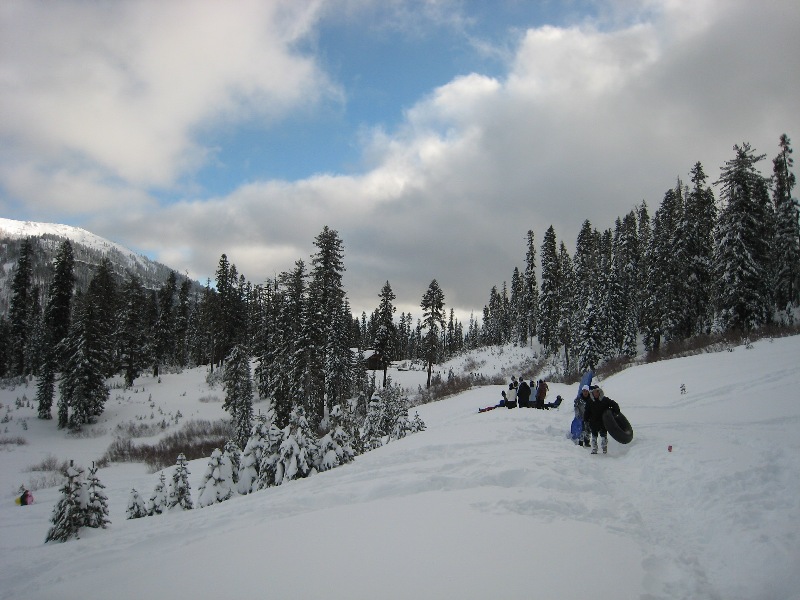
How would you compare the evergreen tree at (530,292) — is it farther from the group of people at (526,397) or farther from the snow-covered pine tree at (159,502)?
the snow-covered pine tree at (159,502)

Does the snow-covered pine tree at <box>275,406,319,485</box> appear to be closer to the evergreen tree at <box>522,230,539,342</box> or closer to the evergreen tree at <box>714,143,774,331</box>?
the evergreen tree at <box>714,143,774,331</box>

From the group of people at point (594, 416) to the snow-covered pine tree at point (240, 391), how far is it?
26.3m

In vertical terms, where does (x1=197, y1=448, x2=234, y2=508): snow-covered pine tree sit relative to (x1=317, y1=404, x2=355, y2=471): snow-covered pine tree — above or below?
below

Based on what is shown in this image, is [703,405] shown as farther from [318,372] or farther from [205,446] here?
[205,446]

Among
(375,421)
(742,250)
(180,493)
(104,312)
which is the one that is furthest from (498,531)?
(104,312)

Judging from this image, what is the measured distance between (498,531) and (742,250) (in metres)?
31.1

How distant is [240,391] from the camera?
33.1m

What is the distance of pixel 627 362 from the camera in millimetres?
28531

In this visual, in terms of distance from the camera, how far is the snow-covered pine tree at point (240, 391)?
31.5 metres

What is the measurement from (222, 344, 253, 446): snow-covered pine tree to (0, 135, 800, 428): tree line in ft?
3.08

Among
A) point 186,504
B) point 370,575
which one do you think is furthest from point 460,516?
point 186,504

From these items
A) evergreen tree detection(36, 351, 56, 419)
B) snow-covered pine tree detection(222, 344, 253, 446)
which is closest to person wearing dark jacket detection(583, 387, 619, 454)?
snow-covered pine tree detection(222, 344, 253, 446)

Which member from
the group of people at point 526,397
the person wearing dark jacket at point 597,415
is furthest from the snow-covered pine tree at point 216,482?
the group of people at point 526,397

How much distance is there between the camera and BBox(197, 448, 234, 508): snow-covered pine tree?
39.1ft
